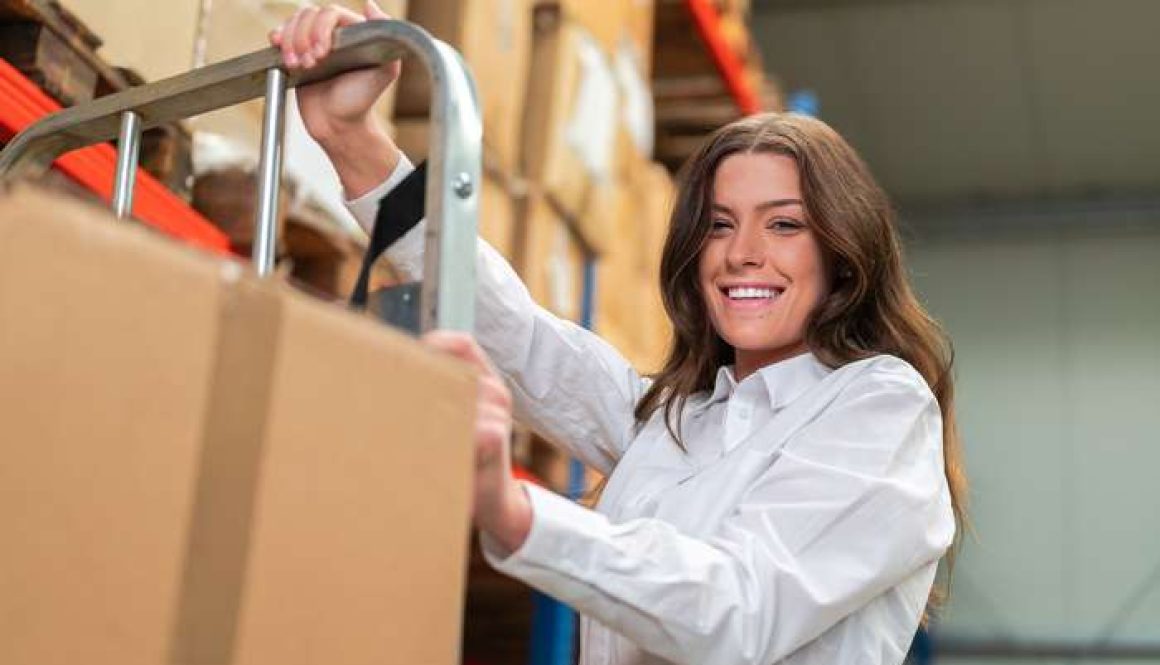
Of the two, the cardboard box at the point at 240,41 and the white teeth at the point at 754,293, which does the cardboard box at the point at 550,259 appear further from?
the white teeth at the point at 754,293

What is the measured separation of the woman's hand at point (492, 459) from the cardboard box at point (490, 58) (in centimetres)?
195

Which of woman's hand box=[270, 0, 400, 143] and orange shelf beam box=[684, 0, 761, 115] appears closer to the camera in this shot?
woman's hand box=[270, 0, 400, 143]

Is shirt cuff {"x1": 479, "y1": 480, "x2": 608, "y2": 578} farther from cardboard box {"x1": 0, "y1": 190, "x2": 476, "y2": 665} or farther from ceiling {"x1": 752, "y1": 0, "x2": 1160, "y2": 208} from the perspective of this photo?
ceiling {"x1": 752, "y1": 0, "x2": 1160, "y2": 208}

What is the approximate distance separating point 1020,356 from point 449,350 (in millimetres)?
10214

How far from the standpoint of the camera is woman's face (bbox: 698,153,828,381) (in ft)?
6.05

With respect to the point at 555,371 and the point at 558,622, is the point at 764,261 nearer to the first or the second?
the point at 555,371

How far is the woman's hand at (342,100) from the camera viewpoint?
4.69 feet

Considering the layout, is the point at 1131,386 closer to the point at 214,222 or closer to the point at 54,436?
the point at 214,222

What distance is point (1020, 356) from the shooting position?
10.8 meters

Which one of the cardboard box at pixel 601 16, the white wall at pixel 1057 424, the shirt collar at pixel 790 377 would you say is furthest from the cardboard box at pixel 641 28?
the white wall at pixel 1057 424

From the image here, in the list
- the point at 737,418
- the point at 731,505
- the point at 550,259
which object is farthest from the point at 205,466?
the point at 550,259

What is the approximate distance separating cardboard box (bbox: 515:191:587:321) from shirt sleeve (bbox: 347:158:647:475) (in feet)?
4.89

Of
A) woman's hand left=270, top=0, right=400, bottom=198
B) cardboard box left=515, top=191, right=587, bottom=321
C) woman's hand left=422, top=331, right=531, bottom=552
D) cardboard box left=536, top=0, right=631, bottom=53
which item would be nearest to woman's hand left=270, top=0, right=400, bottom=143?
woman's hand left=270, top=0, right=400, bottom=198

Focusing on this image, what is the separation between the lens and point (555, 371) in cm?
199
